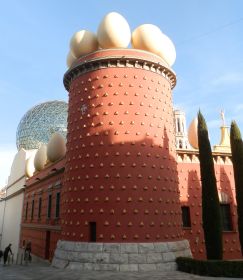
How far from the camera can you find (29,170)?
36625mm

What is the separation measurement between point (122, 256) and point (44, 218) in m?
12.6

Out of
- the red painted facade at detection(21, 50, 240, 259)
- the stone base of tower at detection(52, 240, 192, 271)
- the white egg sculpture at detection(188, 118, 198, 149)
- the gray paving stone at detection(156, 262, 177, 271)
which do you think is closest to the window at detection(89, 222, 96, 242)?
the red painted facade at detection(21, 50, 240, 259)

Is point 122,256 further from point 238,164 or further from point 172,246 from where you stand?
point 238,164

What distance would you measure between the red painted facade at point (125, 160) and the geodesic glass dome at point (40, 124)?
31.2m

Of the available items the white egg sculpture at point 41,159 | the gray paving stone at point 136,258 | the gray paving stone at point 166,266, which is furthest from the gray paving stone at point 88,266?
the white egg sculpture at point 41,159

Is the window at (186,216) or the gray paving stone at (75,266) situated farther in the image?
the window at (186,216)

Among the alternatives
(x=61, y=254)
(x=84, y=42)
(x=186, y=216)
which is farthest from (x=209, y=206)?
(x=84, y=42)

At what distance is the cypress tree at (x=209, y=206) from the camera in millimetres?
16737

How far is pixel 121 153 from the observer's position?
17.6 meters

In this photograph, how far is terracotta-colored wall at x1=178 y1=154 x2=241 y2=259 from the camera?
66.4 ft

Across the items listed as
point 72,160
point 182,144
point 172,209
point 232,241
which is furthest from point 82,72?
point 182,144

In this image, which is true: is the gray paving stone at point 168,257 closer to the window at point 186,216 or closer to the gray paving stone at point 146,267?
the gray paving stone at point 146,267

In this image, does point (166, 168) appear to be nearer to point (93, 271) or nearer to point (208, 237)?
point (208, 237)

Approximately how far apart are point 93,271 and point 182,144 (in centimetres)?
7466
